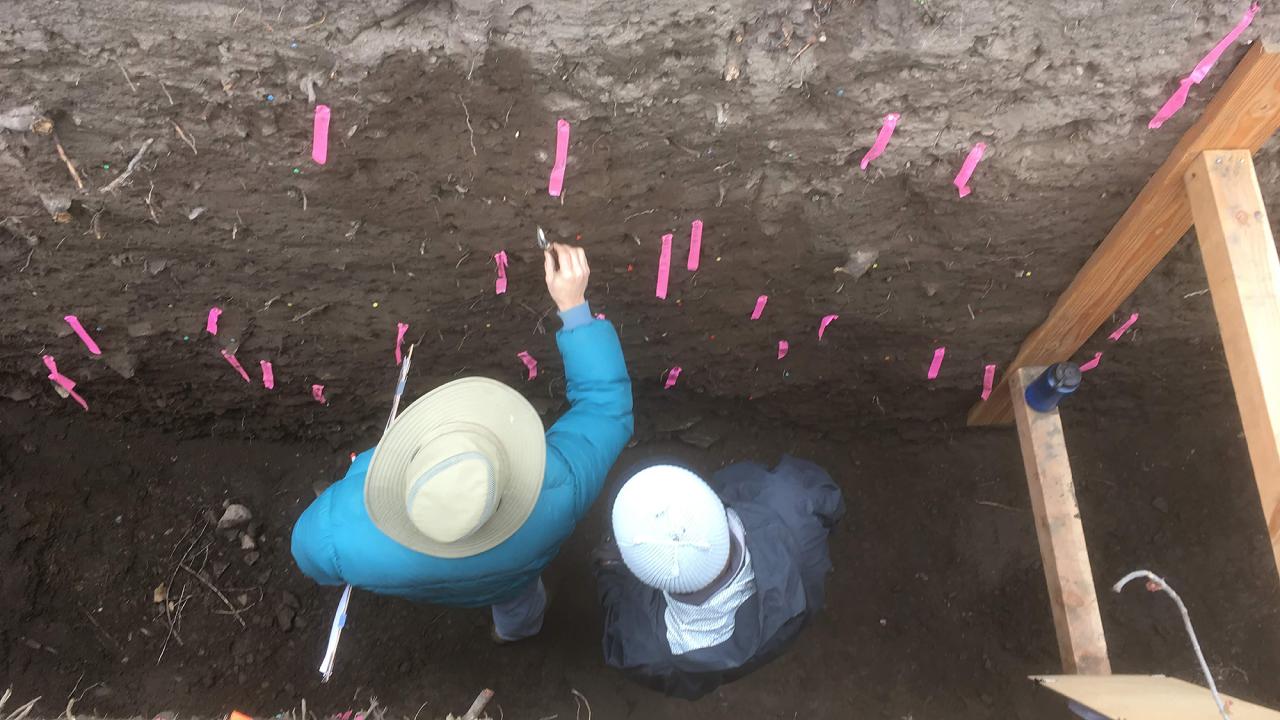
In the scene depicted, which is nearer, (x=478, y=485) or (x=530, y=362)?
(x=478, y=485)

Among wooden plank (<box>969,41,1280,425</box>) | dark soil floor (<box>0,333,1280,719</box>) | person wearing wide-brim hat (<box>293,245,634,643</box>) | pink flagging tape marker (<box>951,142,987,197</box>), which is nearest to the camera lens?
person wearing wide-brim hat (<box>293,245,634,643</box>)

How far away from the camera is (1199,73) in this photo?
1.91 m

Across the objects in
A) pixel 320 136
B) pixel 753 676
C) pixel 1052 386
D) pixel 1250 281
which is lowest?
pixel 753 676

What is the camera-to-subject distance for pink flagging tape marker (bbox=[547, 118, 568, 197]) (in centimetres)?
209

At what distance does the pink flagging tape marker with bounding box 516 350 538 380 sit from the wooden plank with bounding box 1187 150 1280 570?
212 centimetres

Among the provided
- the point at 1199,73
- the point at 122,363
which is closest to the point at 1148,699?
the point at 1199,73

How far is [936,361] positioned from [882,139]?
116 cm

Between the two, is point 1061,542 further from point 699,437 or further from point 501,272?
point 501,272

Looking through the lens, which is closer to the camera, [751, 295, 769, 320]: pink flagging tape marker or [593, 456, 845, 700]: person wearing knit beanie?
[593, 456, 845, 700]: person wearing knit beanie

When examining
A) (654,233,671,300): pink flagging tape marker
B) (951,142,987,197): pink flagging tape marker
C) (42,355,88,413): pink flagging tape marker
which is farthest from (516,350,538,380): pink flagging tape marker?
(42,355,88,413): pink flagging tape marker

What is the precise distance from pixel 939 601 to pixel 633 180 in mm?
2202

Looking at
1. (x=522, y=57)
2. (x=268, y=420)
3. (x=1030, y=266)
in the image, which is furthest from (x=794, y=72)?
(x=268, y=420)

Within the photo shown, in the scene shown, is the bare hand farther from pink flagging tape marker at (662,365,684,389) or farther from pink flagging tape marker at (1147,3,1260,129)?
pink flagging tape marker at (1147,3,1260,129)

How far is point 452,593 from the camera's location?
2209mm
